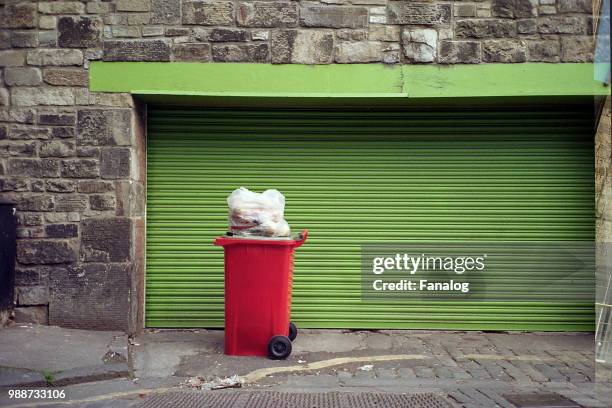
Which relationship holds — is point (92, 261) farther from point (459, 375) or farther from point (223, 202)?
point (459, 375)

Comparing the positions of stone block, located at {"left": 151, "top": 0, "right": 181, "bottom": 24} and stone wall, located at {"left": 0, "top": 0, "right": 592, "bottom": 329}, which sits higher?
stone block, located at {"left": 151, "top": 0, "right": 181, "bottom": 24}

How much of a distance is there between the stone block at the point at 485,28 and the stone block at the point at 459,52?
99mm

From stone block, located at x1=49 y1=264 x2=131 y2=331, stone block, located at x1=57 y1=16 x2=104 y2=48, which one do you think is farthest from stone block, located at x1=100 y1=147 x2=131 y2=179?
stone block, located at x1=57 y1=16 x2=104 y2=48

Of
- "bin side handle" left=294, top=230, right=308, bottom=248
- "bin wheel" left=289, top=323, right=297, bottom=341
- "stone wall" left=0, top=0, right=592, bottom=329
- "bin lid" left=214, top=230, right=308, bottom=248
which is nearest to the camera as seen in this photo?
"bin lid" left=214, top=230, right=308, bottom=248

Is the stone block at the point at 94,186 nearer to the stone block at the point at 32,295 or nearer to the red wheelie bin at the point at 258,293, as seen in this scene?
the stone block at the point at 32,295

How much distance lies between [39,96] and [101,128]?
2.40ft

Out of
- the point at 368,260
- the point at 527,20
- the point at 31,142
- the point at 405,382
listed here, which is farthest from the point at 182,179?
the point at 527,20

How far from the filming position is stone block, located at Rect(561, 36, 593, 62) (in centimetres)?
728

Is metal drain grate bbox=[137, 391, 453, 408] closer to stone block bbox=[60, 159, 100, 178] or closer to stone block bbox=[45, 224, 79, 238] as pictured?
stone block bbox=[45, 224, 79, 238]

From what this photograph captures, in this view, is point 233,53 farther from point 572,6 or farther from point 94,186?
point 572,6

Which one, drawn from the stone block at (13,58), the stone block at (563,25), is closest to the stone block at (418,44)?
the stone block at (563,25)

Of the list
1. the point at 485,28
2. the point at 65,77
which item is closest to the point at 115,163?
the point at 65,77

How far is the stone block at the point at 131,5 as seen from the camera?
7234 mm

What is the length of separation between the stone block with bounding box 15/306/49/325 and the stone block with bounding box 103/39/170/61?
2.74m
